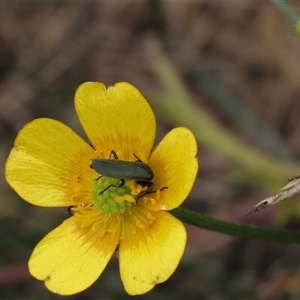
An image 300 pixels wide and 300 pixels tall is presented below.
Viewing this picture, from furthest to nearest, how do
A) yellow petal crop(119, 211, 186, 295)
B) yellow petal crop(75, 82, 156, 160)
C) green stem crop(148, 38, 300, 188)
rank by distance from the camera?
1. green stem crop(148, 38, 300, 188)
2. yellow petal crop(75, 82, 156, 160)
3. yellow petal crop(119, 211, 186, 295)

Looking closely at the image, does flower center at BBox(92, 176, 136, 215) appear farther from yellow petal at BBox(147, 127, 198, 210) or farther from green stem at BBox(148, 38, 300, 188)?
green stem at BBox(148, 38, 300, 188)

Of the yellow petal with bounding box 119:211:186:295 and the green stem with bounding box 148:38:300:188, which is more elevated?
the yellow petal with bounding box 119:211:186:295

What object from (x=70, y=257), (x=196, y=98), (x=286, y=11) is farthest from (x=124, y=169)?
(x=196, y=98)

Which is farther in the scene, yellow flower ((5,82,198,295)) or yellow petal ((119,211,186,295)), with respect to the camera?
yellow flower ((5,82,198,295))

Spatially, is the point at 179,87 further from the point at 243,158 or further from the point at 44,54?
the point at 44,54

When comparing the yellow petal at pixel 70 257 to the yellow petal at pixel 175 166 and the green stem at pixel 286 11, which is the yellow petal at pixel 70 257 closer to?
the yellow petal at pixel 175 166

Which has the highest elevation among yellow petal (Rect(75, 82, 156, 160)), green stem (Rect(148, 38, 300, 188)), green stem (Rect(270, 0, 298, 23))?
green stem (Rect(270, 0, 298, 23))

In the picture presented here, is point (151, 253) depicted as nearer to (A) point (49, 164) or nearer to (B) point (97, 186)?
(B) point (97, 186)

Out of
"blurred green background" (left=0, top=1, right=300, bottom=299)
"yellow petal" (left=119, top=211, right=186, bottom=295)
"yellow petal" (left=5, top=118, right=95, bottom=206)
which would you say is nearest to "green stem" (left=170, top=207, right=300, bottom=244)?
"yellow petal" (left=119, top=211, right=186, bottom=295)
